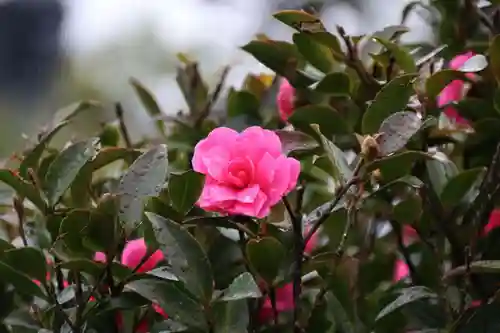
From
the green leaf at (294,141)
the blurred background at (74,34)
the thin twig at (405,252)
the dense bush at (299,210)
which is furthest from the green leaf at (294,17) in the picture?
the blurred background at (74,34)

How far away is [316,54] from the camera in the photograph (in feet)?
2.20

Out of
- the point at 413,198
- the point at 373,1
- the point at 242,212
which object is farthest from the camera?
the point at 373,1

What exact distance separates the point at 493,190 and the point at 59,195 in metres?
0.36

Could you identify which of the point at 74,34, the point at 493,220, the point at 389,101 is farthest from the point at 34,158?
the point at 74,34

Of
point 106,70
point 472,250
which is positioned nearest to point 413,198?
point 472,250

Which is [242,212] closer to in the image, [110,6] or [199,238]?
[199,238]

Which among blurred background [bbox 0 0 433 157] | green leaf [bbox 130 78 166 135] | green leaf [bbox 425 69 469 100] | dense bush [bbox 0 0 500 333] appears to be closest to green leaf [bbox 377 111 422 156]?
dense bush [bbox 0 0 500 333]

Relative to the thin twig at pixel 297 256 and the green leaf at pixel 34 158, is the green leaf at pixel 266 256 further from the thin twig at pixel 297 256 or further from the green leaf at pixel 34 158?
the green leaf at pixel 34 158

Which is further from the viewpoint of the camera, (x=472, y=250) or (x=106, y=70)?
(x=106, y=70)

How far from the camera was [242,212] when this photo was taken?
0.52m

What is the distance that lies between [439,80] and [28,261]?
37 centimetres

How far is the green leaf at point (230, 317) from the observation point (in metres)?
0.52

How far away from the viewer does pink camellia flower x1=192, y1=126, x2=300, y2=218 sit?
0.53 metres

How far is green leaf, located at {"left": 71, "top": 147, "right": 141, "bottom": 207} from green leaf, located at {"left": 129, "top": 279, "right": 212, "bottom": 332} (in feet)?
0.35
